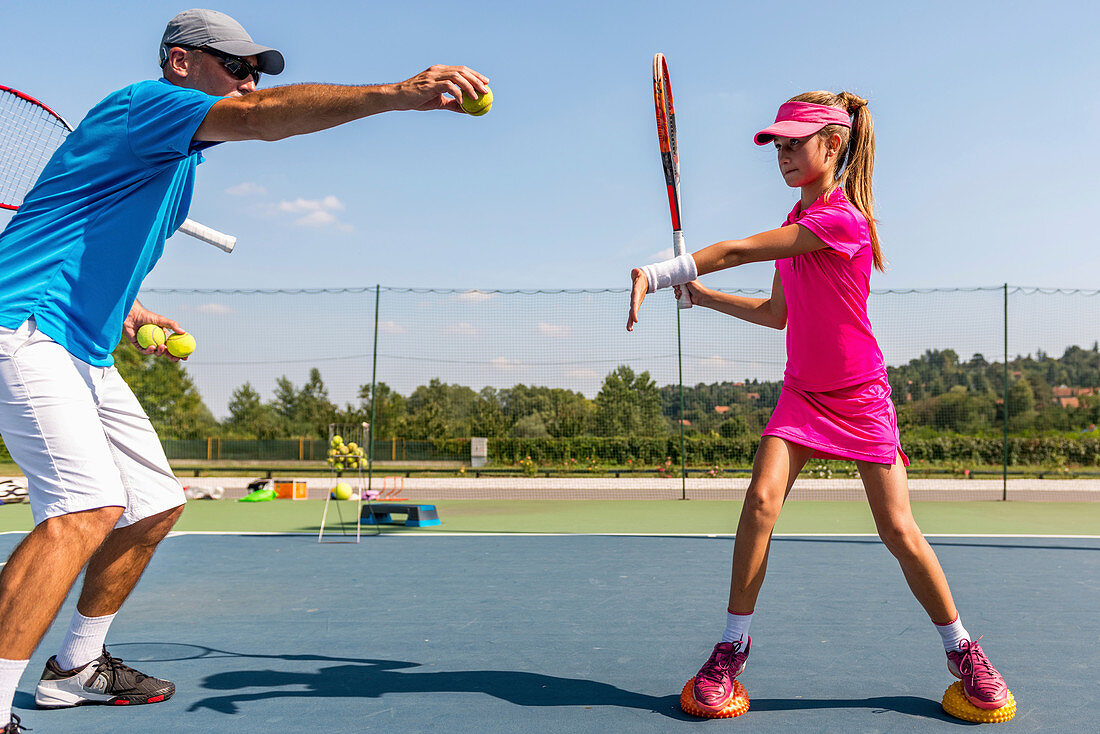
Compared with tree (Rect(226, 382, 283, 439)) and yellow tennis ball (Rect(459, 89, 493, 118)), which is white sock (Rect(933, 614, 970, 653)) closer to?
yellow tennis ball (Rect(459, 89, 493, 118))

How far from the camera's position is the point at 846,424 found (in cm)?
268

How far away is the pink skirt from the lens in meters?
2.65

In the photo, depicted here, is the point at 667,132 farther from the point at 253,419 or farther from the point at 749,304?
the point at 253,419

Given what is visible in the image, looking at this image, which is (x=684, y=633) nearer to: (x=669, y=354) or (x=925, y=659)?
(x=925, y=659)

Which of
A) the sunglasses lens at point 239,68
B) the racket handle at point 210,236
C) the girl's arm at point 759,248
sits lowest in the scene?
the girl's arm at point 759,248

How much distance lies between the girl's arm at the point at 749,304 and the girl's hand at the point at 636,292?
0.53m

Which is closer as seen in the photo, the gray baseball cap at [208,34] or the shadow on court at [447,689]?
the gray baseball cap at [208,34]

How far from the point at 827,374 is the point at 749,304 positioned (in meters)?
0.52

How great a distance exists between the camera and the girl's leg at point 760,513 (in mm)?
2643

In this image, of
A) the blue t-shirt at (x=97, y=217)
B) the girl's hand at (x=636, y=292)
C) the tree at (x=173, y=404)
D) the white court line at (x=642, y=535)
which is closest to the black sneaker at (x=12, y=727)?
the blue t-shirt at (x=97, y=217)

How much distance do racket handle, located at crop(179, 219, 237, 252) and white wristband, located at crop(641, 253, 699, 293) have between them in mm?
1671

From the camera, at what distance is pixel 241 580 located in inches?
190

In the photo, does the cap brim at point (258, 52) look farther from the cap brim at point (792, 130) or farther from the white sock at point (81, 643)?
the white sock at point (81, 643)

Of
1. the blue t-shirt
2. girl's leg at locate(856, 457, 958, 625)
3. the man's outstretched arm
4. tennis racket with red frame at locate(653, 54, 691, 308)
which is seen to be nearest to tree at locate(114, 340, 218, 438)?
tennis racket with red frame at locate(653, 54, 691, 308)
